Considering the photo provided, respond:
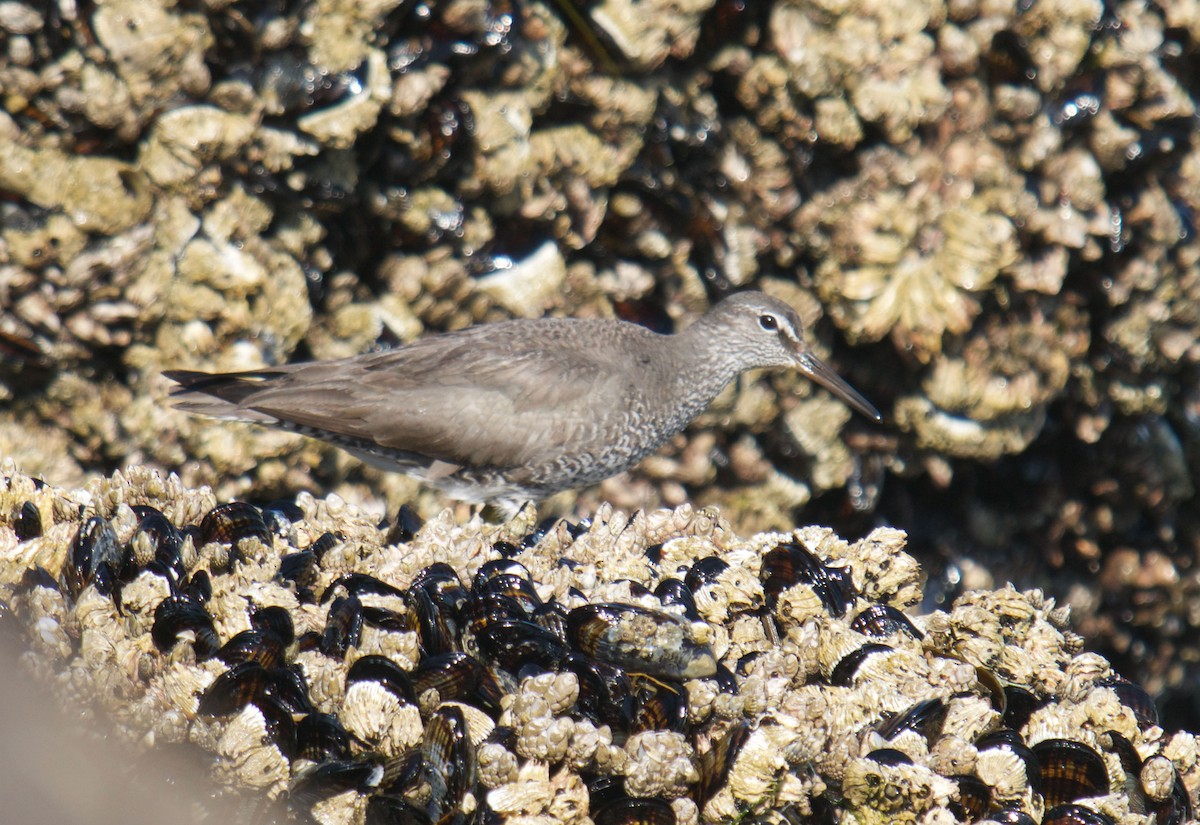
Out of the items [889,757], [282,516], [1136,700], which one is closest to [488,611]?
[889,757]

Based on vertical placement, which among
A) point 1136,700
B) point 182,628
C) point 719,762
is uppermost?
point 182,628

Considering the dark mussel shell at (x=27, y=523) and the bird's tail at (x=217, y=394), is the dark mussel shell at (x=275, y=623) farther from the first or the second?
the bird's tail at (x=217, y=394)

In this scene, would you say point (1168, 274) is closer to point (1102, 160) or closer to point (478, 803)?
point (1102, 160)

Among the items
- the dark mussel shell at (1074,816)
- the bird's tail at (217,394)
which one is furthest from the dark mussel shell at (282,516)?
the dark mussel shell at (1074,816)

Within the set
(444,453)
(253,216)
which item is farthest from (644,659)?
(253,216)

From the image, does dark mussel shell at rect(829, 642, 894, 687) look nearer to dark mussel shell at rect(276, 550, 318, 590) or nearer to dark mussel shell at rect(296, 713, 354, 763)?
dark mussel shell at rect(296, 713, 354, 763)

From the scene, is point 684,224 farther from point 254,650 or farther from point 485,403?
point 254,650

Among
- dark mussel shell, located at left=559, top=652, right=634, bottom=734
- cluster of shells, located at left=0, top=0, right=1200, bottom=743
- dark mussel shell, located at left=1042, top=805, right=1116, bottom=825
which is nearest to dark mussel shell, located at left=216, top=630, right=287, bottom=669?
dark mussel shell, located at left=559, top=652, right=634, bottom=734
